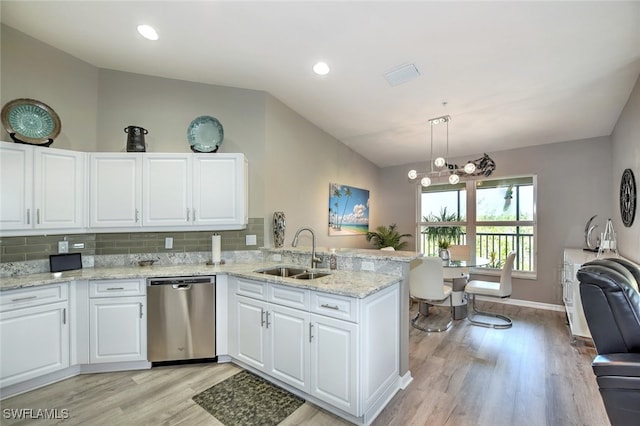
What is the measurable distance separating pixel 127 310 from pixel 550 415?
3.57 m

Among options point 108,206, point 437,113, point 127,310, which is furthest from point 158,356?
point 437,113

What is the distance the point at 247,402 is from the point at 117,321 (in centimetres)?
147

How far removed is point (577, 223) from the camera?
4.38 meters

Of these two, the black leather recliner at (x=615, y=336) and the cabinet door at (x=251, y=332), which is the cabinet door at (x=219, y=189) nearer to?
the cabinet door at (x=251, y=332)

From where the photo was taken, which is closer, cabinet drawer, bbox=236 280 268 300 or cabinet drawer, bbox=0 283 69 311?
cabinet drawer, bbox=0 283 69 311

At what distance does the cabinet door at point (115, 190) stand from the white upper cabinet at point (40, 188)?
108mm

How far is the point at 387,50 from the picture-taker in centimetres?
265

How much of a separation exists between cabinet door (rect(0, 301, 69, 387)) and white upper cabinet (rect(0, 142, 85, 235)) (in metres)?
0.78

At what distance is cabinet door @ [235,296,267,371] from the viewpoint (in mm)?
2482

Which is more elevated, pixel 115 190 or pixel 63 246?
pixel 115 190

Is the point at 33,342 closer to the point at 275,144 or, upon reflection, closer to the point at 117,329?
the point at 117,329

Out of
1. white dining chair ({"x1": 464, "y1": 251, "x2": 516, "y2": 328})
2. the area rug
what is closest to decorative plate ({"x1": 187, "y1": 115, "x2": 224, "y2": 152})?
the area rug

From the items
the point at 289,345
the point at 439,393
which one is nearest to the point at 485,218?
the point at 439,393

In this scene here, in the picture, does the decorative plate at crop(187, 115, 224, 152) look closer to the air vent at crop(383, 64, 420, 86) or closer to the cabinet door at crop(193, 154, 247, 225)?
the cabinet door at crop(193, 154, 247, 225)
